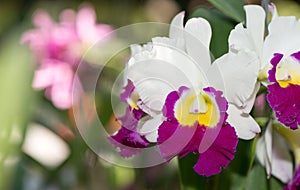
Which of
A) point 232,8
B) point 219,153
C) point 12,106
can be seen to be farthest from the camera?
point 12,106

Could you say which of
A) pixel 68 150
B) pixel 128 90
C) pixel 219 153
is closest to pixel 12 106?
pixel 68 150

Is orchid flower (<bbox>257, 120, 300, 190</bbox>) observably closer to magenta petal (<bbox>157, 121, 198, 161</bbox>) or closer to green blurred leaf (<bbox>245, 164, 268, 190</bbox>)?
green blurred leaf (<bbox>245, 164, 268, 190</bbox>)

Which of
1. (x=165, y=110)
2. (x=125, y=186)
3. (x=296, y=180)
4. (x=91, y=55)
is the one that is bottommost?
(x=125, y=186)

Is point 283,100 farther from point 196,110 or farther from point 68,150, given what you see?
point 68,150

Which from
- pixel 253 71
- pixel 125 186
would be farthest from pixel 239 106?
pixel 125 186

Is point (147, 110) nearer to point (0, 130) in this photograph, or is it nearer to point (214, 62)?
point (214, 62)

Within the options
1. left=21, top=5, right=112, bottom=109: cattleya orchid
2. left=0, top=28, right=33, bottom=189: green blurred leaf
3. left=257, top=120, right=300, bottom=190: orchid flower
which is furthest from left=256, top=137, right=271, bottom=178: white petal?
left=21, top=5, right=112, bottom=109: cattleya orchid

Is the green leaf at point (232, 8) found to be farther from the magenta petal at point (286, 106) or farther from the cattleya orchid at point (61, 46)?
the cattleya orchid at point (61, 46)
